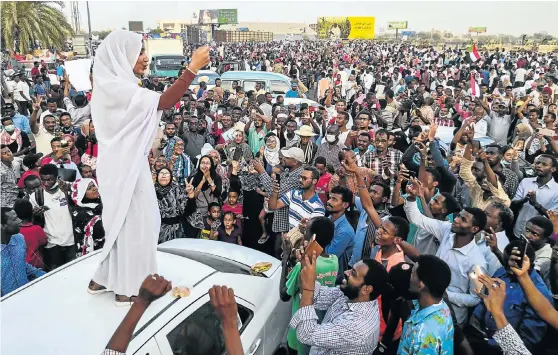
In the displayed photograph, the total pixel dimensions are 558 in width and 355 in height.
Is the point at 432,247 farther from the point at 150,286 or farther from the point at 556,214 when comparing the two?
the point at 150,286

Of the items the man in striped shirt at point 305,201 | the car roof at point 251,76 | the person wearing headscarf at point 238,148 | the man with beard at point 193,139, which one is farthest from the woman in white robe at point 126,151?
the car roof at point 251,76

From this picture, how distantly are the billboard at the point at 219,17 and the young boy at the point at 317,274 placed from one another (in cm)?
6614

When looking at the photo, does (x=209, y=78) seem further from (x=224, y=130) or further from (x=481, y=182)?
(x=481, y=182)

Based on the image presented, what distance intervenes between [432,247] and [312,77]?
19.3 meters

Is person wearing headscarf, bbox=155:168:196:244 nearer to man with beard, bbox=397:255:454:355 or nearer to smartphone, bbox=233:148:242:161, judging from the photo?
smartphone, bbox=233:148:242:161

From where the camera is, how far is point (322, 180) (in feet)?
19.0

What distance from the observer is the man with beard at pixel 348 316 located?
275 centimetres

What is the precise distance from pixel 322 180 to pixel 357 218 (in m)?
0.73

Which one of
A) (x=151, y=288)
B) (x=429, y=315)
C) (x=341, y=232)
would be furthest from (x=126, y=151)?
(x=341, y=232)

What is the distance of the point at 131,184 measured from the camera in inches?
110

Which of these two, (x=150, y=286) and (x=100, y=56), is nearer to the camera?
(x=150, y=286)

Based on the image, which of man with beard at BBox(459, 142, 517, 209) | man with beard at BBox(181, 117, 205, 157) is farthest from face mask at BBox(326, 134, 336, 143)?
man with beard at BBox(181, 117, 205, 157)

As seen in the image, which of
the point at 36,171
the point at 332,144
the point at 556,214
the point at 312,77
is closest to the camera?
the point at 556,214

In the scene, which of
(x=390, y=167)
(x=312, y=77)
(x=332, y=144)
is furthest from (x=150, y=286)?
(x=312, y=77)
